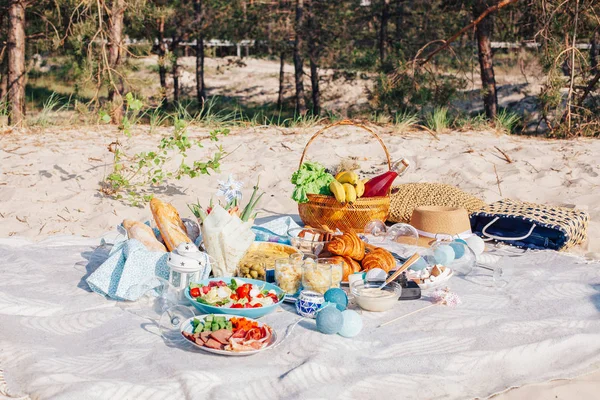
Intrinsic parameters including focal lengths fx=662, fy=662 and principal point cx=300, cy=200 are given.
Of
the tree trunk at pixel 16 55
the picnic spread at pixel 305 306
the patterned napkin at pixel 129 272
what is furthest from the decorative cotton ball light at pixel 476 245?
the tree trunk at pixel 16 55

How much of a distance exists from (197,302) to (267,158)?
3686 millimetres

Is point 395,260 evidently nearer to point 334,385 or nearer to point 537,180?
point 334,385

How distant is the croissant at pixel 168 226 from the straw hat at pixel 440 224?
64.0 inches

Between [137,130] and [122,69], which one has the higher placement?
[122,69]

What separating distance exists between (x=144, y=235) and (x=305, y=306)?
1189 mm

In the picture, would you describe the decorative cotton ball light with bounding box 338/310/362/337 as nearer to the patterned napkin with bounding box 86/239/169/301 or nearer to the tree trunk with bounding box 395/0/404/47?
the patterned napkin with bounding box 86/239/169/301

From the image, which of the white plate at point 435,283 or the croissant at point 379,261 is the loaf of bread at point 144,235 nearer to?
the croissant at point 379,261

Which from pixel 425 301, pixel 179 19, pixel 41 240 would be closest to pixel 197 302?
pixel 425 301

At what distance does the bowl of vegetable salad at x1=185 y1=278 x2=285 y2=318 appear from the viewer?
3.20 metres

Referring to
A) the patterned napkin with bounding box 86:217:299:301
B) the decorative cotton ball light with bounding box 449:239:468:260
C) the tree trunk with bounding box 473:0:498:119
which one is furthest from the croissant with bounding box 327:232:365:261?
the tree trunk with bounding box 473:0:498:119

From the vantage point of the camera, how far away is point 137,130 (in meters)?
7.70

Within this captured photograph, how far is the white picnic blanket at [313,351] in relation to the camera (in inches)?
105

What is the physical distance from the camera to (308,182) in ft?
15.5

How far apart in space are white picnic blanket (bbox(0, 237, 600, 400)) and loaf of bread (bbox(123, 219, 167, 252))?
1.42ft
